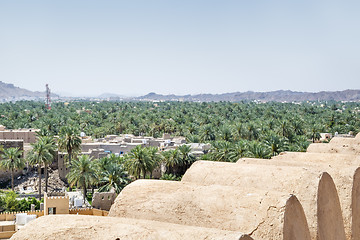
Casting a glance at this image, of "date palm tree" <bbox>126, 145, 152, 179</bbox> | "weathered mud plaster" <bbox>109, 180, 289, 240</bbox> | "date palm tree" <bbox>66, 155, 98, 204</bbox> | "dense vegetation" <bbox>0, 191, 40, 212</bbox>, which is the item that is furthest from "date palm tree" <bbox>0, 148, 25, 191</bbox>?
"weathered mud plaster" <bbox>109, 180, 289, 240</bbox>

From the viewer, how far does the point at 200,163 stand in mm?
11039

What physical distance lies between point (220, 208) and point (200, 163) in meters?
3.24

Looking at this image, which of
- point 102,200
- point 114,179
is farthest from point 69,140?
point 102,200

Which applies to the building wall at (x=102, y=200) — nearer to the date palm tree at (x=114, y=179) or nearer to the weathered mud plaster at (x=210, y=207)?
the date palm tree at (x=114, y=179)

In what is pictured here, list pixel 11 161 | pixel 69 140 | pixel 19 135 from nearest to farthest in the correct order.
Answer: pixel 11 161 < pixel 69 140 < pixel 19 135

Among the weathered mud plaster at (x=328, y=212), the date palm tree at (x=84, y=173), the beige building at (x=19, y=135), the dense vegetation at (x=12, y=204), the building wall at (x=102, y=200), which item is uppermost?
the weathered mud plaster at (x=328, y=212)

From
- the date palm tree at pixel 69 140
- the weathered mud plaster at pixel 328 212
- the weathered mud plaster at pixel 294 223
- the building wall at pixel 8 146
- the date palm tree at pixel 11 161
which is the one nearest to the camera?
the weathered mud plaster at pixel 294 223

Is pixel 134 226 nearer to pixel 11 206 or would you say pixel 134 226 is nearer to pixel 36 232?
pixel 36 232

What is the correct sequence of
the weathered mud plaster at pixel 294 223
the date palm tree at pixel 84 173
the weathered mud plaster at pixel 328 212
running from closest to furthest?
the weathered mud plaster at pixel 294 223 < the weathered mud plaster at pixel 328 212 < the date palm tree at pixel 84 173

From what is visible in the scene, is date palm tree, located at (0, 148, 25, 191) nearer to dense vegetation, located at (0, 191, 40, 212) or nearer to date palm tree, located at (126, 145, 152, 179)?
dense vegetation, located at (0, 191, 40, 212)

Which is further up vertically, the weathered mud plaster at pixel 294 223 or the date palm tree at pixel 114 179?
the weathered mud plaster at pixel 294 223

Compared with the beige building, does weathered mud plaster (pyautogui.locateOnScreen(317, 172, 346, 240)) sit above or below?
above

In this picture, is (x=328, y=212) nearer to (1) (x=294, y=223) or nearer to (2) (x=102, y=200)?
(1) (x=294, y=223)

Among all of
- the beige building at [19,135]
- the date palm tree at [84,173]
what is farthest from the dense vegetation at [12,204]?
the beige building at [19,135]
